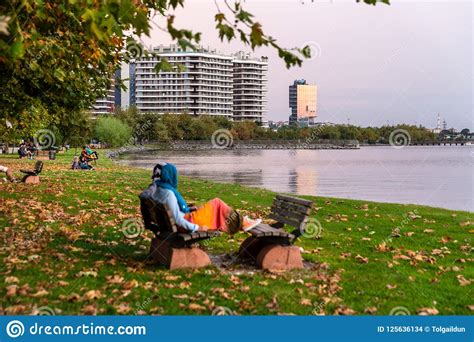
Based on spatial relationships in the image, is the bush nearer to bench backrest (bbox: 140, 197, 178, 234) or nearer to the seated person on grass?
the seated person on grass

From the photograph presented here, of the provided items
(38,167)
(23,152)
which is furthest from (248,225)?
(23,152)

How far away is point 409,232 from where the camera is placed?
1339 centimetres

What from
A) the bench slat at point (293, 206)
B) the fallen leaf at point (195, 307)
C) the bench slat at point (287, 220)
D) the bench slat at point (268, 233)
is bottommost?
the fallen leaf at point (195, 307)

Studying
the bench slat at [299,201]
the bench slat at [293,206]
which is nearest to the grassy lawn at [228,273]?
the bench slat at [293,206]

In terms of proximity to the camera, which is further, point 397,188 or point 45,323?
point 397,188

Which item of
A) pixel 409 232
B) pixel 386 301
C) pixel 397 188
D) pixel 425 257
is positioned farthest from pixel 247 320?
pixel 397 188

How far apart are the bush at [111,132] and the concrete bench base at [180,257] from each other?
10472 cm

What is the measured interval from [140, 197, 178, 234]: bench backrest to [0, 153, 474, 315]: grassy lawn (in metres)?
0.62

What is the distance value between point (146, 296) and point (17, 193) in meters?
12.3

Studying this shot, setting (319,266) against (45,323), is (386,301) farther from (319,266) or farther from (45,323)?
(45,323)

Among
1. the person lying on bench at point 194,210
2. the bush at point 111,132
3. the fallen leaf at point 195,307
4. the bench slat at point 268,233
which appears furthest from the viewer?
the bush at point 111,132

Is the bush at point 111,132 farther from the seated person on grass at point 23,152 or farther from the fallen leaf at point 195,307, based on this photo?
the fallen leaf at point 195,307

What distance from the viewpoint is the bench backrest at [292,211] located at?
9.27 meters

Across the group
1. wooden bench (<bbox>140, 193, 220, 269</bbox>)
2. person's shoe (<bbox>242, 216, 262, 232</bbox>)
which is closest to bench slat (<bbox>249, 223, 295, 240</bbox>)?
person's shoe (<bbox>242, 216, 262, 232</bbox>)
